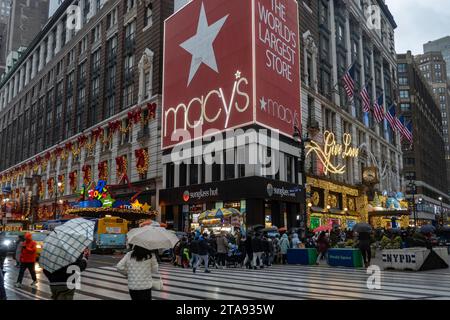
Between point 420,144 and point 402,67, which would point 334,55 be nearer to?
point 402,67

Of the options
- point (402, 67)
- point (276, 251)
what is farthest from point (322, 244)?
point (402, 67)

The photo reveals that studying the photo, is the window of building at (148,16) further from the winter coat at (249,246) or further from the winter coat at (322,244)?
the winter coat at (322,244)

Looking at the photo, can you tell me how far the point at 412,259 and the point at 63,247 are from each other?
54.1 ft

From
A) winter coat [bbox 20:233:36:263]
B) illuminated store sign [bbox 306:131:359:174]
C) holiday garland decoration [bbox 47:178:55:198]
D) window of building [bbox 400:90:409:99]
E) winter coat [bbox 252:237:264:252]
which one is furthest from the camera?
window of building [bbox 400:90:409:99]

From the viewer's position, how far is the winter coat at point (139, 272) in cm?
682

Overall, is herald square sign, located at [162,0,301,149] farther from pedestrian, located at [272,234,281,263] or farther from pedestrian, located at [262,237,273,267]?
pedestrian, located at [262,237,273,267]

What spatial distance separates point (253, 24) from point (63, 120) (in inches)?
1594

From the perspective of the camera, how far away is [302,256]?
23.8m

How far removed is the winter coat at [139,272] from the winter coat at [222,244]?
49.6ft

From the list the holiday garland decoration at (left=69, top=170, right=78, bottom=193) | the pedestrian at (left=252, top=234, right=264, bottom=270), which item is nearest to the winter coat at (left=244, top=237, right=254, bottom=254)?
the pedestrian at (left=252, top=234, right=264, bottom=270)

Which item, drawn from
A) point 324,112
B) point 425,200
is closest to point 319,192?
point 324,112

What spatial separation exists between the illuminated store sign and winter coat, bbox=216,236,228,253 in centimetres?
2155

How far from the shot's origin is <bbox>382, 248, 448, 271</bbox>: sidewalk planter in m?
18.9
